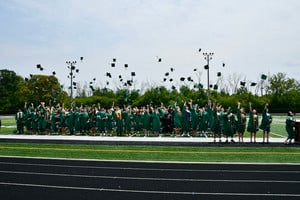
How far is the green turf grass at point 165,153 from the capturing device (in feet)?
43.0

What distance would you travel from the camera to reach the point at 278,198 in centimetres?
744

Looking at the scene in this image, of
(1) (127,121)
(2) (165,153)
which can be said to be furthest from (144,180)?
(1) (127,121)

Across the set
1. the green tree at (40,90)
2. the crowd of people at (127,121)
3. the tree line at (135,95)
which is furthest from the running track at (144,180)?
the green tree at (40,90)

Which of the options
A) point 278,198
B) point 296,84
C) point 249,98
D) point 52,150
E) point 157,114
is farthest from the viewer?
point 296,84

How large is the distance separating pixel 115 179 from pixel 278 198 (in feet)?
14.0

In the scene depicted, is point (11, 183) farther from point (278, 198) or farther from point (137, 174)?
point (278, 198)

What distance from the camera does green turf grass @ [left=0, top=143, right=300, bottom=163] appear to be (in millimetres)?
13102

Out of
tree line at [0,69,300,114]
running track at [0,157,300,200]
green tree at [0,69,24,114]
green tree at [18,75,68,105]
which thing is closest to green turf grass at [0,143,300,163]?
running track at [0,157,300,200]

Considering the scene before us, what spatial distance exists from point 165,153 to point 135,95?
33.3m

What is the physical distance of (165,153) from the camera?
14766 mm

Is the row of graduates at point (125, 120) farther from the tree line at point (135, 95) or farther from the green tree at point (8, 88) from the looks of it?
the green tree at point (8, 88)

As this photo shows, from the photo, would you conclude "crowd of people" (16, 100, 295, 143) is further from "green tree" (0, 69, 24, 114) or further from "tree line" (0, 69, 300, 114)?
"green tree" (0, 69, 24, 114)

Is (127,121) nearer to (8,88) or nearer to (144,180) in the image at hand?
(144,180)

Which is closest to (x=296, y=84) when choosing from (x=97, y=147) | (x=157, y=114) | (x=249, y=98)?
(x=249, y=98)
